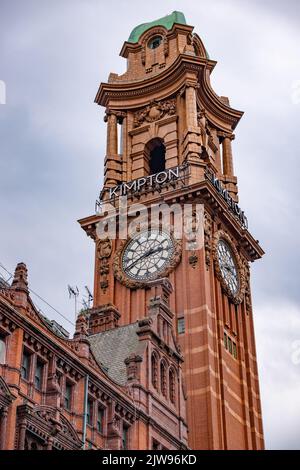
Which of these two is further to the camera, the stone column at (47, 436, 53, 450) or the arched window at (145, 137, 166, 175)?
the arched window at (145, 137, 166, 175)

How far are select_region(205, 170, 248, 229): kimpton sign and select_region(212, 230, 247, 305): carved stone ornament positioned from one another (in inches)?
156

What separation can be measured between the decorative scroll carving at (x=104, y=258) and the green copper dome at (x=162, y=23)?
101 ft

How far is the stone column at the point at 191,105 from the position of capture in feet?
330

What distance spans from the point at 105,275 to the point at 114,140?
18.9 meters

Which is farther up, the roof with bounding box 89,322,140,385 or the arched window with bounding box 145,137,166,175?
the arched window with bounding box 145,137,166,175

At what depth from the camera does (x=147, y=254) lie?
302 feet

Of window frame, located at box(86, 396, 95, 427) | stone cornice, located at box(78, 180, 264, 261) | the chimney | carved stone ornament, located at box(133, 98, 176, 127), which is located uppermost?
carved stone ornament, located at box(133, 98, 176, 127)

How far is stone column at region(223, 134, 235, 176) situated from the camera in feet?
348

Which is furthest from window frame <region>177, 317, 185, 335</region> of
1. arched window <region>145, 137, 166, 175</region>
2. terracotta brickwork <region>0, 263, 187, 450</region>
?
arched window <region>145, 137, 166, 175</region>

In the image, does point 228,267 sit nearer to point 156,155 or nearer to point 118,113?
point 156,155

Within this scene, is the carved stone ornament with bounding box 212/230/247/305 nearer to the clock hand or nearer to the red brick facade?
the red brick facade

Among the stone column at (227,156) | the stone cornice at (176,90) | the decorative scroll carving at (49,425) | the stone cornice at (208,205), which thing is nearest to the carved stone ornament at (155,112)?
the stone cornice at (176,90)
